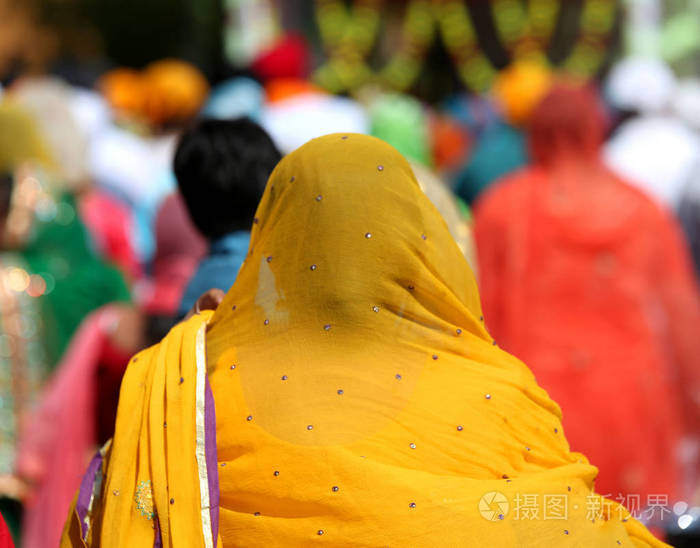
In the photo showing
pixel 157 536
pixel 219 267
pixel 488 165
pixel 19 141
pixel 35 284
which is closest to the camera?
pixel 157 536

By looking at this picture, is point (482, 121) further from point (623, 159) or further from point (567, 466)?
point (567, 466)

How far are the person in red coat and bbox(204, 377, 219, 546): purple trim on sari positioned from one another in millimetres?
2008

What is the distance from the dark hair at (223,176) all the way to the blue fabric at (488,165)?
3.22m

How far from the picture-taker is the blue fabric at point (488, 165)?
540cm

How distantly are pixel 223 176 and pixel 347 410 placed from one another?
833 mm

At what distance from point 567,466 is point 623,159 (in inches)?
163

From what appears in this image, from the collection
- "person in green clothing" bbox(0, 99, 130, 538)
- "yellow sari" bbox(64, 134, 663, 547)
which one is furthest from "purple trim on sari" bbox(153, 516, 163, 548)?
"person in green clothing" bbox(0, 99, 130, 538)

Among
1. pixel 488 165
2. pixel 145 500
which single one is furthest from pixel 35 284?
pixel 488 165

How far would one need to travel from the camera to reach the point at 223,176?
221 cm

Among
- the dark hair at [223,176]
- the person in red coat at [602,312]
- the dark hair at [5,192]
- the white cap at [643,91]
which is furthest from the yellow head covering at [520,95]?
the dark hair at [223,176]

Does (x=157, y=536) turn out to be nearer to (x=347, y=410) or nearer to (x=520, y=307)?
(x=347, y=410)

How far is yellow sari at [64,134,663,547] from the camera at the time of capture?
147 centimetres

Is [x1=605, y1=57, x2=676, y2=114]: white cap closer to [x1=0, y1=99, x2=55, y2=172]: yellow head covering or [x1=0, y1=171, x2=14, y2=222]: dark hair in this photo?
[x1=0, y1=99, x2=55, y2=172]: yellow head covering

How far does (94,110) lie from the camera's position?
6887 millimetres
